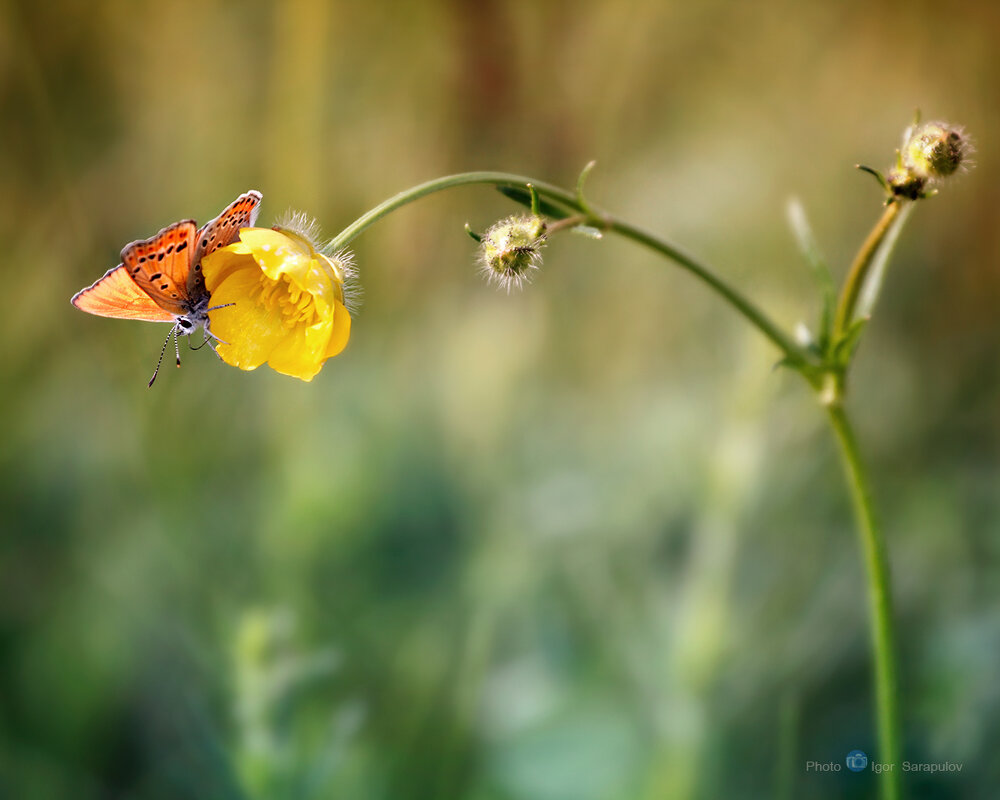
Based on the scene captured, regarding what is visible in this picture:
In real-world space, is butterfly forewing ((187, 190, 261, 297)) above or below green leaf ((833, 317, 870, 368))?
below

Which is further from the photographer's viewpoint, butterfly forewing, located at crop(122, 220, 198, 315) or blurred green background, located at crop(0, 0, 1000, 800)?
blurred green background, located at crop(0, 0, 1000, 800)

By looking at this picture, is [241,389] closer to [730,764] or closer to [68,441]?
[68,441]

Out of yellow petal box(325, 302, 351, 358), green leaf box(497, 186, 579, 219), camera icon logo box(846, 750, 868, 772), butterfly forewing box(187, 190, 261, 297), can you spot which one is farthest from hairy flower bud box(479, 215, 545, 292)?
camera icon logo box(846, 750, 868, 772)

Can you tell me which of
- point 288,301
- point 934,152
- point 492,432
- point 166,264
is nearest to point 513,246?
point 288,301

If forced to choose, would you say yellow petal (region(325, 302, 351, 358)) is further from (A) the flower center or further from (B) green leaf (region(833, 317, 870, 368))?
(B) green leaf (region(833, 317, 870, 368))

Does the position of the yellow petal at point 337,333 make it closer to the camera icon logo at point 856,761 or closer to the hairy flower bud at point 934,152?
the hairy flower bud at point 934,152

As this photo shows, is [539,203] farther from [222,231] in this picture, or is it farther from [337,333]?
[222,231]

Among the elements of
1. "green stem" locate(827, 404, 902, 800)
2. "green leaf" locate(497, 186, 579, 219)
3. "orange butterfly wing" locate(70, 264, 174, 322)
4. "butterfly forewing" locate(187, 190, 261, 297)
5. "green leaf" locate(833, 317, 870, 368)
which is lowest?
"green stem" locate(827, 404, 902, 800)

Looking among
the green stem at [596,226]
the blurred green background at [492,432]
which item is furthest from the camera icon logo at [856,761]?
the green stem at [596,226]
